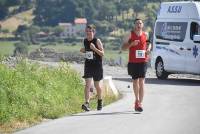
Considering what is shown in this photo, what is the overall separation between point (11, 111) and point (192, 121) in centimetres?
316

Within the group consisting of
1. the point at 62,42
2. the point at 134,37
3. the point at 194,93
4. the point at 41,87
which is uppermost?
the point at 134,37

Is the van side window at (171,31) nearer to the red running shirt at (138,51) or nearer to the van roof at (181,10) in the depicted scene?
the van roof at (181,10)

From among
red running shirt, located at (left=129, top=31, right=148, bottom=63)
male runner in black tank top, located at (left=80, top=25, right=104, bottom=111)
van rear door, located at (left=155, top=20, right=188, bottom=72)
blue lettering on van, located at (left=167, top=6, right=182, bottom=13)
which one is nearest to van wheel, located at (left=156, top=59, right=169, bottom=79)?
van rear door, located at (left=155, top=20, right=188, bottom=72)

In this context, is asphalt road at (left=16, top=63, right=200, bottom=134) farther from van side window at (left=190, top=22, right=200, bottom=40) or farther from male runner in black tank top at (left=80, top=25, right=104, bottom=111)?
van side window at (left=190, top=22, right=200, bottom=40)

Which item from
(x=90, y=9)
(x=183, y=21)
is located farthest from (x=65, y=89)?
(x=90, y=9)

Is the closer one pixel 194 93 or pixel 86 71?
pixel 86 71

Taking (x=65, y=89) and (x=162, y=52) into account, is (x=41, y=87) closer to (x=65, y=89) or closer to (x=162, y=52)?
(x=65, y=89)

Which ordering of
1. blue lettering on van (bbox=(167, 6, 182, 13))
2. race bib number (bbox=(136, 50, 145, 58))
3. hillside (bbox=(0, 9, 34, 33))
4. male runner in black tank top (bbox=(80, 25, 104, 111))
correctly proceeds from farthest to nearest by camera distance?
hillside (bbox=(0, 9, 34, 33)), blue lettering on van (bbox=(167, 6, 182, 13)), male runner in black tank top (bbox=(80, 25, 104, 111)), race bib number (bbox=(136, 50, 145, 58))

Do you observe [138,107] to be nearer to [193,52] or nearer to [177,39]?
[193,52]

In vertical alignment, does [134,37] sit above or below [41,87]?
above

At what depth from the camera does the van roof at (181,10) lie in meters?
22.0

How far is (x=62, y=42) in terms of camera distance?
262 ft

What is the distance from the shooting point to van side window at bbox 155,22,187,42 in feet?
74.2

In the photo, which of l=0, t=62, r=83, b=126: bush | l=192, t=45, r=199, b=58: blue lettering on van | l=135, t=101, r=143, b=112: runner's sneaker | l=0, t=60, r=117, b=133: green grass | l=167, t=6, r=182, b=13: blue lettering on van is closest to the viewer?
l=0, t=60, r=117, b=133: green grass
